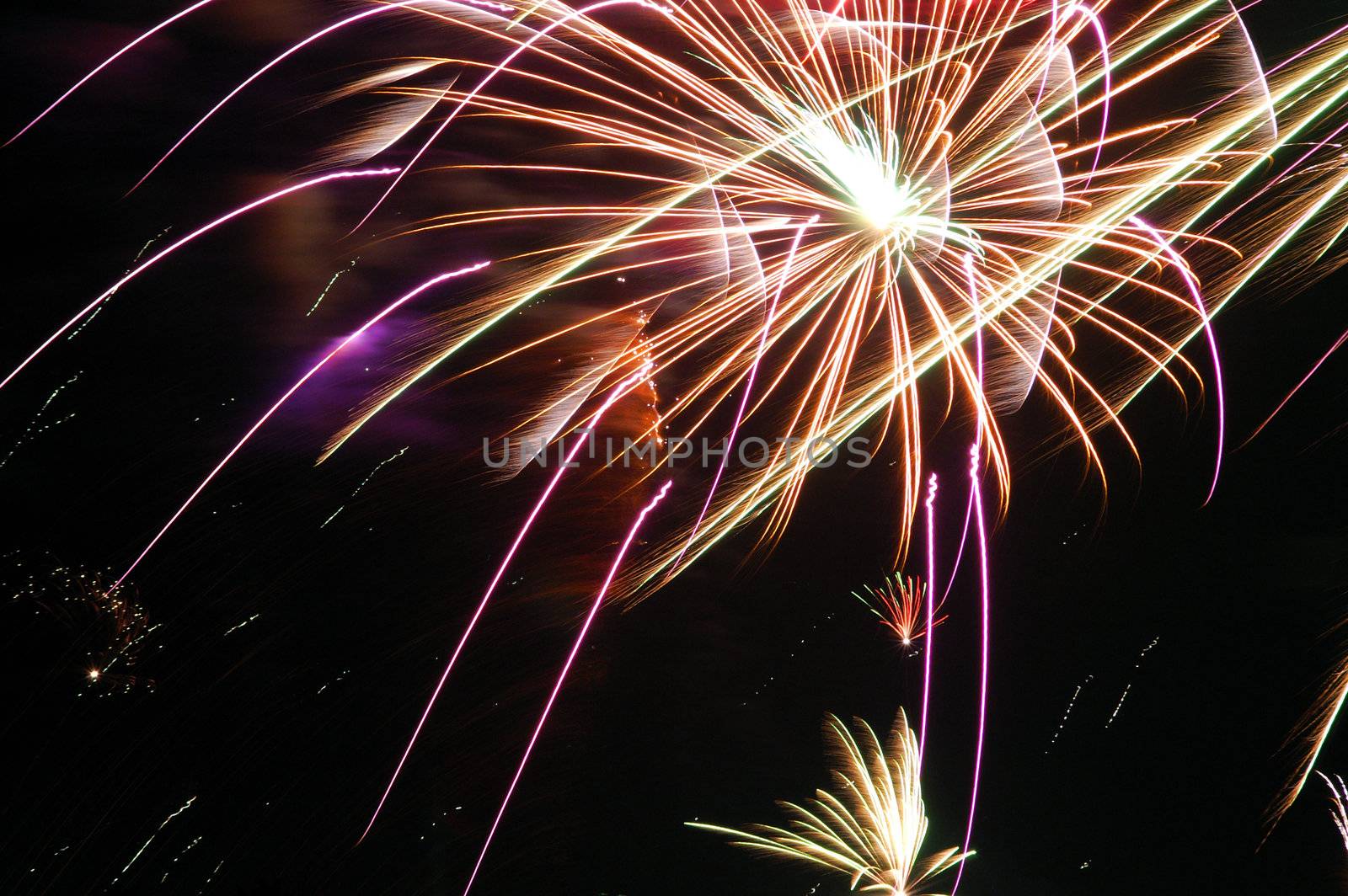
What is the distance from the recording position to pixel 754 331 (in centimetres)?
271

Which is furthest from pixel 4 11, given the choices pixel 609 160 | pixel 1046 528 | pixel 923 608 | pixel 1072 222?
pixel 1046 528

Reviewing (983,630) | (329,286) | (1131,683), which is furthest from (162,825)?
(1131,683)

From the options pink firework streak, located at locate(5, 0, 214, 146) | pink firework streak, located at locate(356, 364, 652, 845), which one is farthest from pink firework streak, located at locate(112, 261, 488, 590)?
pink firework streak, located at locate(5, 0, 214, 146)

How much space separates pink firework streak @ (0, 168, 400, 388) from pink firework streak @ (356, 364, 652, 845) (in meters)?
1.27

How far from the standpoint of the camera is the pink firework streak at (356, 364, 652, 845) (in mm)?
2646

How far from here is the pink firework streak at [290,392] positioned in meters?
2.47

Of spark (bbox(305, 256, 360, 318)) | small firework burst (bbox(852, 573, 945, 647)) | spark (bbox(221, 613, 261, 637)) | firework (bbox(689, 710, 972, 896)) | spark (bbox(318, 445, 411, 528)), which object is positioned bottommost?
firework (bbox(689, 710, 972, 896))

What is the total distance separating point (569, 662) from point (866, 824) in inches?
62.5

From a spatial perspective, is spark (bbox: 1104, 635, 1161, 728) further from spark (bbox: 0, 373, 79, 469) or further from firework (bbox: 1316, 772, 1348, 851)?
spark (bbox: 0, 373, 79, 469)

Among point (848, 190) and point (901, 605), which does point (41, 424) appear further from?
point (901, 605)

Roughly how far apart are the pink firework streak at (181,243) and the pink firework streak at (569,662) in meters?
1.73

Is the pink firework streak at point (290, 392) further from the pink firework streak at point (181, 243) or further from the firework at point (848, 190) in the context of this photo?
the pink firework streak at point (181, 243)

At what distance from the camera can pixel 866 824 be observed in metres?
3.01

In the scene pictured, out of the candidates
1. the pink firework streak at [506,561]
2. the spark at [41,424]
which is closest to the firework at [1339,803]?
the pink firework streak at [506,561]
